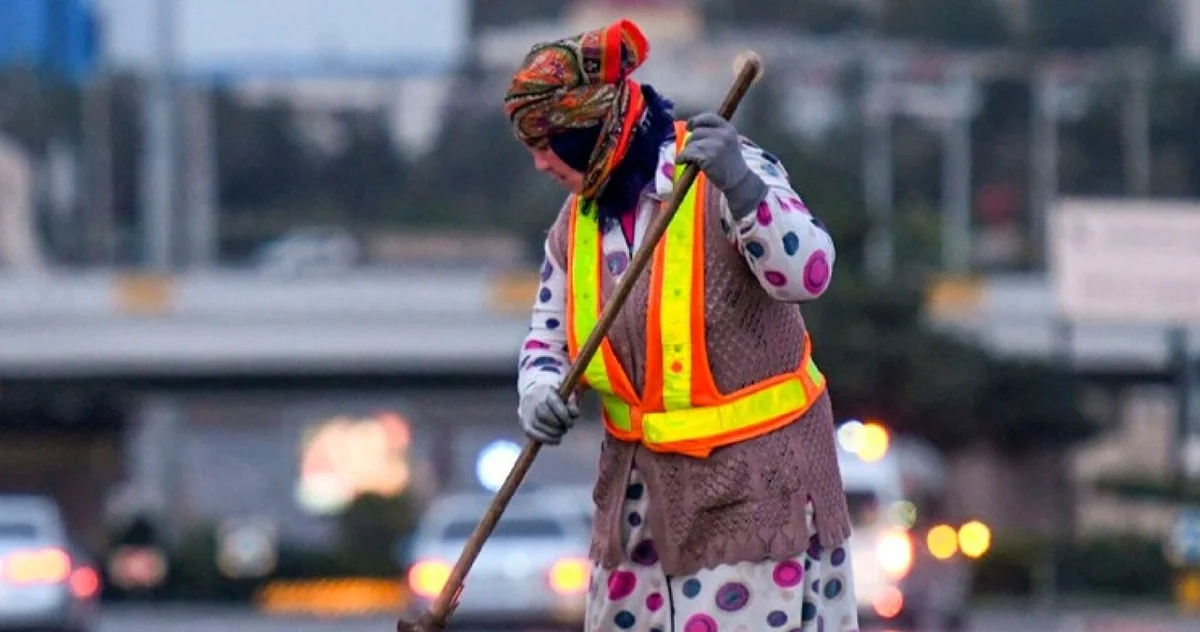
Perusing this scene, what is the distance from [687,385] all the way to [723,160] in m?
0.43

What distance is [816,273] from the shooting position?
4422 mm

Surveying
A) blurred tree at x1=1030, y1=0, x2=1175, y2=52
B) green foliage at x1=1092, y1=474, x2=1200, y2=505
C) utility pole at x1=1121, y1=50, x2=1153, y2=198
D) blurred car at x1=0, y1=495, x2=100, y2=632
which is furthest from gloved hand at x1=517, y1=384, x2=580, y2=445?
blurred tree at x1=1030, y1=0, x2=1175, y2=52

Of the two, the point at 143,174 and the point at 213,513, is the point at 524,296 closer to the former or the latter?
the point at 213,513

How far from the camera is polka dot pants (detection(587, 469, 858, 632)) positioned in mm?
4531

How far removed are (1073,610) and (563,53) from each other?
25.6 metres

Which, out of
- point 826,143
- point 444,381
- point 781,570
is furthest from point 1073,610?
point 826,143

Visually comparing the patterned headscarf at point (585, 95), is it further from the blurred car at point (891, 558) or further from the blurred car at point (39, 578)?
the blurred car at point (39, 578)

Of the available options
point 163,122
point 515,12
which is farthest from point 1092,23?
point 163,122

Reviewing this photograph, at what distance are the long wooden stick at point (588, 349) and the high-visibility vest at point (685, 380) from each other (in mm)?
57

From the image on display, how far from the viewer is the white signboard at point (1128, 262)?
2717 cm

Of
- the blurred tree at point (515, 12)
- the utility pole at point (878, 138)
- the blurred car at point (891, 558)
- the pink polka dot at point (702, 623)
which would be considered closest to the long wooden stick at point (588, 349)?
the pink polka dot at point (702, 623)

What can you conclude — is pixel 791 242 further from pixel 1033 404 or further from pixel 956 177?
pixel 956 177

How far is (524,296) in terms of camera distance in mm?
37531

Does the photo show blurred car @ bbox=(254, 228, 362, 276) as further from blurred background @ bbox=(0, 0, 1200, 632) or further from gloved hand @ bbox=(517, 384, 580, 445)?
gloved hand @ bbox=(517, 384, 580, 445)
